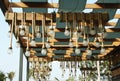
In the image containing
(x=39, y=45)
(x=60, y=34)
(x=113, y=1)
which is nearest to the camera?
(x=113, y=1)

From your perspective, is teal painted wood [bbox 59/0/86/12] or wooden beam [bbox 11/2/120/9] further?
wooden beam [bbox 11/2/120/9]

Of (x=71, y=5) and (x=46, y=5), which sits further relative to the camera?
A: (x=46, y=5)

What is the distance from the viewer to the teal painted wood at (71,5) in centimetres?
669

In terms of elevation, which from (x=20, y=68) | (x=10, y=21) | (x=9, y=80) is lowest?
(x=9, y=80)

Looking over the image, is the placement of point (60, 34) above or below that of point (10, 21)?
below

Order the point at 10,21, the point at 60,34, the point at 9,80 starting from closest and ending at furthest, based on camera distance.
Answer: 1. the point at 10,21
2. the point at 60,34
3. the point at 9,80

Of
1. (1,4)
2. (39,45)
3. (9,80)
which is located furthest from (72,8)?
(9,80)

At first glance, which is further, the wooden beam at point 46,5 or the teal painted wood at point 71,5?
the wooden beam at point 46,5

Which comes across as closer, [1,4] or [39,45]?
[1,4]

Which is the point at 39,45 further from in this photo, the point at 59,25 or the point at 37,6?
the point at 37,6

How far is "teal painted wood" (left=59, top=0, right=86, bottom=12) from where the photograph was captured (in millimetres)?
6691

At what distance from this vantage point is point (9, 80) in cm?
5319

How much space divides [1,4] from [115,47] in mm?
5971

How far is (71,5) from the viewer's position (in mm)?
6879
